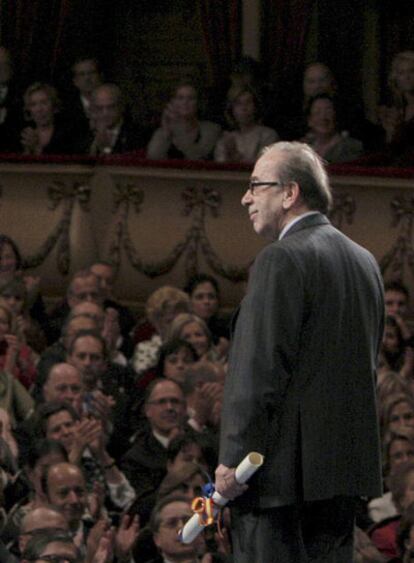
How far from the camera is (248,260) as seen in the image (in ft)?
40.7

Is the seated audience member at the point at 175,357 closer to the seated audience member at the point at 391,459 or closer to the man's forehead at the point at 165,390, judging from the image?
the man's forehead at the point at 165,390

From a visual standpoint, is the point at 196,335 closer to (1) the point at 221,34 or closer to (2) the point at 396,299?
(2) the point at 396,299

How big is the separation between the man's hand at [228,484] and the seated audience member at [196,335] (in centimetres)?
539

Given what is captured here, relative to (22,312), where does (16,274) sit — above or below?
above

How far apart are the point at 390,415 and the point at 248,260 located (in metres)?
3.64

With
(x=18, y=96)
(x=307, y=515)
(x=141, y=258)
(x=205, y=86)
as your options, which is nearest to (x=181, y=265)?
(x=141, y=258)

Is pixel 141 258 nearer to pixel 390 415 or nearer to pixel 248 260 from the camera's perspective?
pixel 248 260

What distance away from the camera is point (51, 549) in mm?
6570

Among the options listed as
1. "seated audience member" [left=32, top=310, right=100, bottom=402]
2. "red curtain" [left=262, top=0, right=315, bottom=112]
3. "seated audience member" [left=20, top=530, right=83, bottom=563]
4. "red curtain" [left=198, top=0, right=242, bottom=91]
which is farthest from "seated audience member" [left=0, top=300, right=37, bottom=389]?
"red curtain" [left=198, top=0, right=242, bottom=91]

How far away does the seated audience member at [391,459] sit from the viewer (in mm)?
8422

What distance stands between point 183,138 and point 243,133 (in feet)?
1.44

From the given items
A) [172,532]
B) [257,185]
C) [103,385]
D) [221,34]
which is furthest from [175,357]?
[221,34]

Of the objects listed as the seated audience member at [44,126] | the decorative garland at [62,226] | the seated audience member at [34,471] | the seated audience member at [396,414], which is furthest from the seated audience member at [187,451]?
the seated audience member at [44,126]

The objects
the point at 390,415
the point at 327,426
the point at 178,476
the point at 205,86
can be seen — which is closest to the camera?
the point at 327,426
